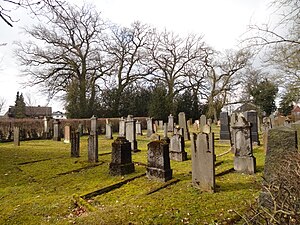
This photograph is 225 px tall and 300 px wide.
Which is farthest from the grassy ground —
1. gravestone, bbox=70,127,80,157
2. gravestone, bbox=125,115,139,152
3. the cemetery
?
gravestone, bbox=125,115,139,152

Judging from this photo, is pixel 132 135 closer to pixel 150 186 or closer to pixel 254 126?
pixel 150 186

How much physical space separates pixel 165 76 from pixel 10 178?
29357 millimetres

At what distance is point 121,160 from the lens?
23.3ft

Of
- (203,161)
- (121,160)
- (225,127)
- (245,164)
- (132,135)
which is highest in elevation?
(225,127)

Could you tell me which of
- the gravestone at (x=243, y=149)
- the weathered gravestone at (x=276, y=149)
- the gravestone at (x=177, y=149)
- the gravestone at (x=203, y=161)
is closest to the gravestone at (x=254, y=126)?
the gravestone at (x=177, y=149)

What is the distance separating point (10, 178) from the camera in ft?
23.4

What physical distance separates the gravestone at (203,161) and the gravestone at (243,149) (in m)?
1.86

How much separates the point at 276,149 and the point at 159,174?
2990mm

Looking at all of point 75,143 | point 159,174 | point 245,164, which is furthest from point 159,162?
point 75,143

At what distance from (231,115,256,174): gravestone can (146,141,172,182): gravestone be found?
6.91 ft

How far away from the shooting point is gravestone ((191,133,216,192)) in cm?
519

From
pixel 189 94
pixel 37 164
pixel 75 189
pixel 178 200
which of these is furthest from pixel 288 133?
pixel 189 94

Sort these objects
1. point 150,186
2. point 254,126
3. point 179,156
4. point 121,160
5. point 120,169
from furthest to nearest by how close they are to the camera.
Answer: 1. point 254,126
2. point 179,156
3. point 121,160
4. point 120,169
5. point 150,186

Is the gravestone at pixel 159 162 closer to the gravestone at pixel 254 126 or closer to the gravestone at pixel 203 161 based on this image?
the gravestone at pixel 203 161
